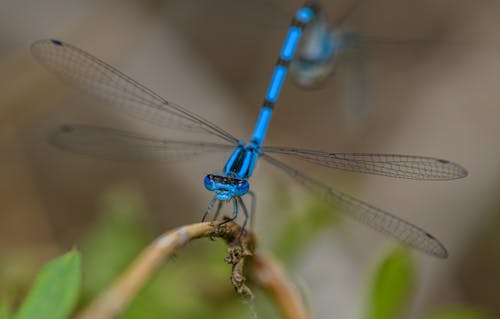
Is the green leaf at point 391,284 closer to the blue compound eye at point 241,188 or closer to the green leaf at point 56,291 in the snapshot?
the blue compound eye at point 241,188

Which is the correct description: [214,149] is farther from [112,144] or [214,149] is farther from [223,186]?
[223,186]

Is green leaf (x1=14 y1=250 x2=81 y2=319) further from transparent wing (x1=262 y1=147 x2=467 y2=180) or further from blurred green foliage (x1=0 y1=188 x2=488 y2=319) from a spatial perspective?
transparent wing (x1=262 y1=147 x2=467 y2=180)

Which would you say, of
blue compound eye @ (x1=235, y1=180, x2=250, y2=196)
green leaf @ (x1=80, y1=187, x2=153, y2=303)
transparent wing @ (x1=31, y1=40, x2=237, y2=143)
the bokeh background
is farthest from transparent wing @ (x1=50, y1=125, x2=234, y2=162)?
the bokeh background

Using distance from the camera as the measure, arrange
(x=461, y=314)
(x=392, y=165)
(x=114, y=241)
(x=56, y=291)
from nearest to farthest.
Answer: (x=56, y=291), (x=461, y=314), (x=114, y=241), (x=392, y=165)

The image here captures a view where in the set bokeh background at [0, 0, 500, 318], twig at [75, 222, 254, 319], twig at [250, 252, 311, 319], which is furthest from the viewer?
bokeh background at [0, 0, 500, 318]

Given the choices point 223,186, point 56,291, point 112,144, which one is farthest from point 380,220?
point 56,291

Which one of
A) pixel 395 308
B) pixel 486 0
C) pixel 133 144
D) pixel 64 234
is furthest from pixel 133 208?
pixel 486 0

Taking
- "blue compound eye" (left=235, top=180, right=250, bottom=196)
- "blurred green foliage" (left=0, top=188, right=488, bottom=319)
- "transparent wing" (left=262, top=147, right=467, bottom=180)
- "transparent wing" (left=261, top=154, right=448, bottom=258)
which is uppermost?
"transparent wing" (left=262, top=147, right=467, bottom=180)
